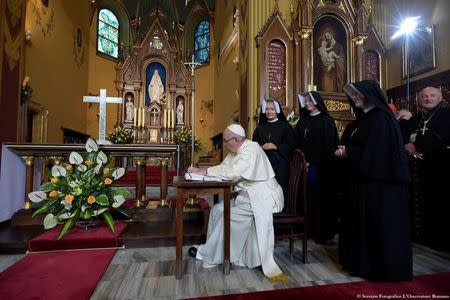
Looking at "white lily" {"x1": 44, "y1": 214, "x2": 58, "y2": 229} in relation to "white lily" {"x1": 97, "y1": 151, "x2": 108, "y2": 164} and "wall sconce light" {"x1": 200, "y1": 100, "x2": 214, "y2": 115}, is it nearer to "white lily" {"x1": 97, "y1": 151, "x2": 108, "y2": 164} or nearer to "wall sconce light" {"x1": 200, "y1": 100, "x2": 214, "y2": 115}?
"white lily" {"x1": 97, "y1": 151, "x2": 108, "y2": 164}

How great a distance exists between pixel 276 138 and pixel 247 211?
1444mm

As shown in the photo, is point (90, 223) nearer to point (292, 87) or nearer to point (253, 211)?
point (253, 211)

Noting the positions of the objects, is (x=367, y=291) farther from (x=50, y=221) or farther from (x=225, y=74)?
(x=225, y=74)

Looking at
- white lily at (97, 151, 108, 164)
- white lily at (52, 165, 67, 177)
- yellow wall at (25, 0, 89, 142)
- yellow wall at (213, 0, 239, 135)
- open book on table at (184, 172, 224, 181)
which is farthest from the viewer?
yellow wall at (213, 0, 239, 135)

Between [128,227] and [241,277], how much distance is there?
6.20 ft

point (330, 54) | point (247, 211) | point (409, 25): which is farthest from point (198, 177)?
point (409, 25)

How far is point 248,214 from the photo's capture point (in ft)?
8.92

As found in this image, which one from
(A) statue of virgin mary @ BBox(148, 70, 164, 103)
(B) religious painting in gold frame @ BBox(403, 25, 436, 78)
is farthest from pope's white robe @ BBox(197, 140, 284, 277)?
(A) statue of virgin mary @ BBox(148, 70, 164, 103)

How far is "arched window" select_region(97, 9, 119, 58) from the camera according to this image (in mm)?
12230

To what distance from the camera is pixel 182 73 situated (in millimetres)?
13289

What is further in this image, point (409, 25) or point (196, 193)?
point (409, 25)

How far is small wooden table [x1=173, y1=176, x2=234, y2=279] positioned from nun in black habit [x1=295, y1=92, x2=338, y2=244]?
149 centimetres

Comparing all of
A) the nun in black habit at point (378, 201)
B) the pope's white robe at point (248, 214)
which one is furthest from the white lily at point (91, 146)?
the nun in black habit at point (378, 201)

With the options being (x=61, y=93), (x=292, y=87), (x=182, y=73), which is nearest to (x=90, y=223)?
(x=292, y=87)
